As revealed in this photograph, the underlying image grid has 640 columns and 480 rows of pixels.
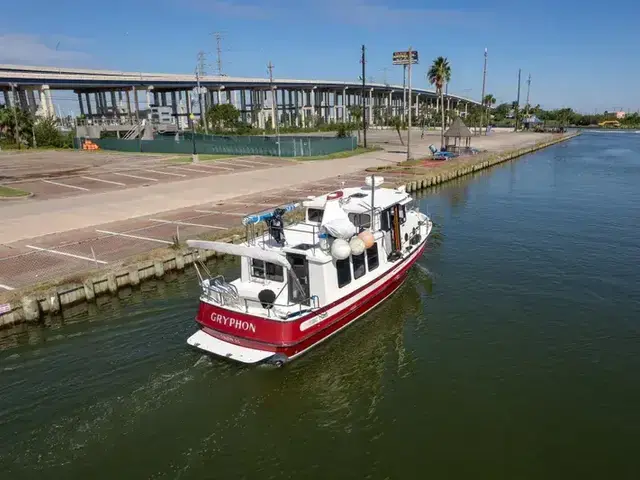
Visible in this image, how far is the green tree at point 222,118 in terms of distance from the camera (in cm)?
10612

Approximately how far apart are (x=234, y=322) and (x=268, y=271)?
2.25 meters

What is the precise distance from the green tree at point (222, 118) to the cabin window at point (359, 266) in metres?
97.4

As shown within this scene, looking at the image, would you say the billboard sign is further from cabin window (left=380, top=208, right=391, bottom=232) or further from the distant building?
the distant building

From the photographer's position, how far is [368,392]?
12.5m

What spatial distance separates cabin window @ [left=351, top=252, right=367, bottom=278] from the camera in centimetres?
1552

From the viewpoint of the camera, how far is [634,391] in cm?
1225

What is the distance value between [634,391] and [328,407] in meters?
8.10

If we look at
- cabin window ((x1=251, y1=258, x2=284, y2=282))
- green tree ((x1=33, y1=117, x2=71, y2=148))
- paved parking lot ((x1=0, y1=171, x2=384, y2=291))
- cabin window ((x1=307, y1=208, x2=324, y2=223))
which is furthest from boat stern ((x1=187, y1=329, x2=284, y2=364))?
green tree ((x1=33, y1=117, x2=71, y2=148))

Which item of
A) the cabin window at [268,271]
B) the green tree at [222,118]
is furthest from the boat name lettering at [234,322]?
the green tree at [222,118]

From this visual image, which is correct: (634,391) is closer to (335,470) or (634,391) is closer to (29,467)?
(335,470)

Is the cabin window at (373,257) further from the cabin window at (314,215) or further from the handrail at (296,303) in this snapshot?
the handrail at (296,303)

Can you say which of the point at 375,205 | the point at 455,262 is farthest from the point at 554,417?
the point at 455,262

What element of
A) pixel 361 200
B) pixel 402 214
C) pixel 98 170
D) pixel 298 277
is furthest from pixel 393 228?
pixel 98 170

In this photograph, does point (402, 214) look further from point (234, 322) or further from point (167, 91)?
point (167, 91)
